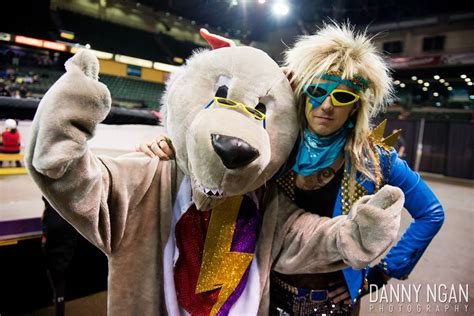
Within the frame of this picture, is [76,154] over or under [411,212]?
over

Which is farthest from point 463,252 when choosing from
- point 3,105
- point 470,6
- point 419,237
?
point 470,6

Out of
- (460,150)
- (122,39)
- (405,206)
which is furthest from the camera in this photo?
(122,39)

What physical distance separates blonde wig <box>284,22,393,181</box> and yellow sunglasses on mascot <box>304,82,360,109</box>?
0.08 feet

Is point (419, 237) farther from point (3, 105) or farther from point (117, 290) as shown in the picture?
point (3, 105)

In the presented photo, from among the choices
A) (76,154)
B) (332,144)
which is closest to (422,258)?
(332,144)

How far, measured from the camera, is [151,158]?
2.92 feet

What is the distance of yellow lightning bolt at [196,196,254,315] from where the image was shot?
0.90 m

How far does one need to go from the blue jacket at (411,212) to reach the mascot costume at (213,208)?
0.38m

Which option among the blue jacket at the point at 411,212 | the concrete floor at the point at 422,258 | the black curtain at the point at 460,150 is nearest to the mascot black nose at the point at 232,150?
the blue jacket at the point at 411,212

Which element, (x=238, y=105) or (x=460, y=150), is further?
(x=460, y=150)

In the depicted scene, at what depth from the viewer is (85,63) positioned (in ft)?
2.09

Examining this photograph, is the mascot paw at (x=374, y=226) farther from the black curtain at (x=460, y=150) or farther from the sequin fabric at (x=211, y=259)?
the black curtain at (x=460, y=150)

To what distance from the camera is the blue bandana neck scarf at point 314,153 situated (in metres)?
1.01

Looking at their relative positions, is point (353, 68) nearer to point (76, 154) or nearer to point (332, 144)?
point (332, 144)
